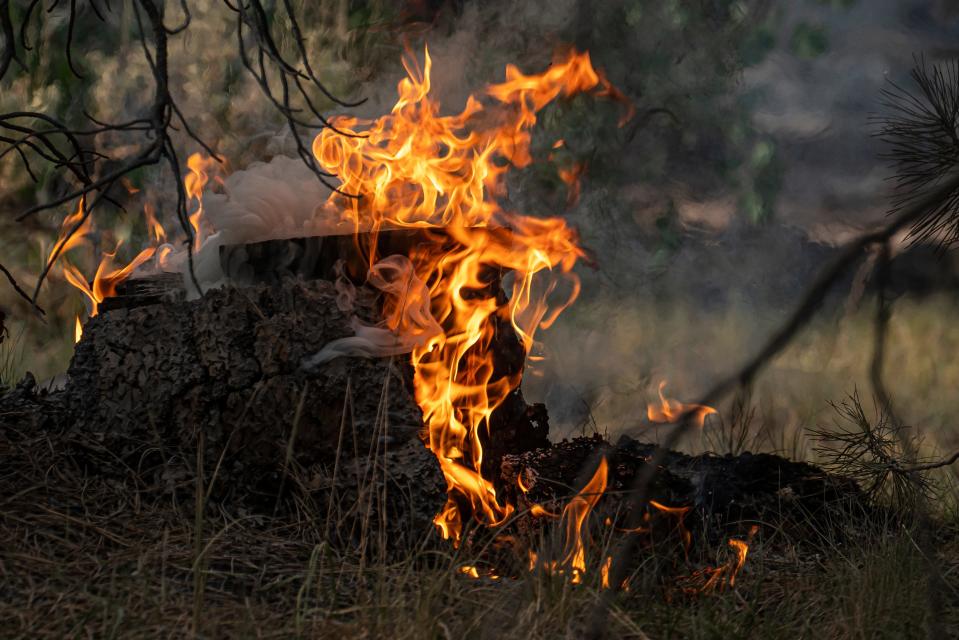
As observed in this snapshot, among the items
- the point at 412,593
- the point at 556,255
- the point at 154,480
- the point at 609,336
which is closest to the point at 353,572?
the point at 412,593

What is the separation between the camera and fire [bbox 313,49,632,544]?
3.28 m

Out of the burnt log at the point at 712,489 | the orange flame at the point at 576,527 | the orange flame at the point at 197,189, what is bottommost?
the burnt log at the point at 712,489

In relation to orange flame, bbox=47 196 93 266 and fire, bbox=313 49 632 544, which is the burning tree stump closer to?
fire, bbox=313 49 632 544

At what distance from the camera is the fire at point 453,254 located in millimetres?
3283

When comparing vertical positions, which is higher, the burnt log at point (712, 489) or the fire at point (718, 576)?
the fire at point (718, 576)

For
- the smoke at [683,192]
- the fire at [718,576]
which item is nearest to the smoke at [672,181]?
the smoke at [683,192]

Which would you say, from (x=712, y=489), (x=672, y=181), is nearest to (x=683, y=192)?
(x=672, y=181)

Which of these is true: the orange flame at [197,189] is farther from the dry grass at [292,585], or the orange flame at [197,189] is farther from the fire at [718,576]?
the fire at [718,576]

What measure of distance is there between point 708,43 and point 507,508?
10.4 ft

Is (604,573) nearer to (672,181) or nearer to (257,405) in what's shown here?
→ (257,405)

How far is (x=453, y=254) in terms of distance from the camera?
339 cm

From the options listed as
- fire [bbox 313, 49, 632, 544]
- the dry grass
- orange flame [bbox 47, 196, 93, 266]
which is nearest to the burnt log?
fire [bbox 313, 49, 632, 544]

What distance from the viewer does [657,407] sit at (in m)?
5.06

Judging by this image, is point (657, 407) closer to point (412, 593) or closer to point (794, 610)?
point (794, 610)
